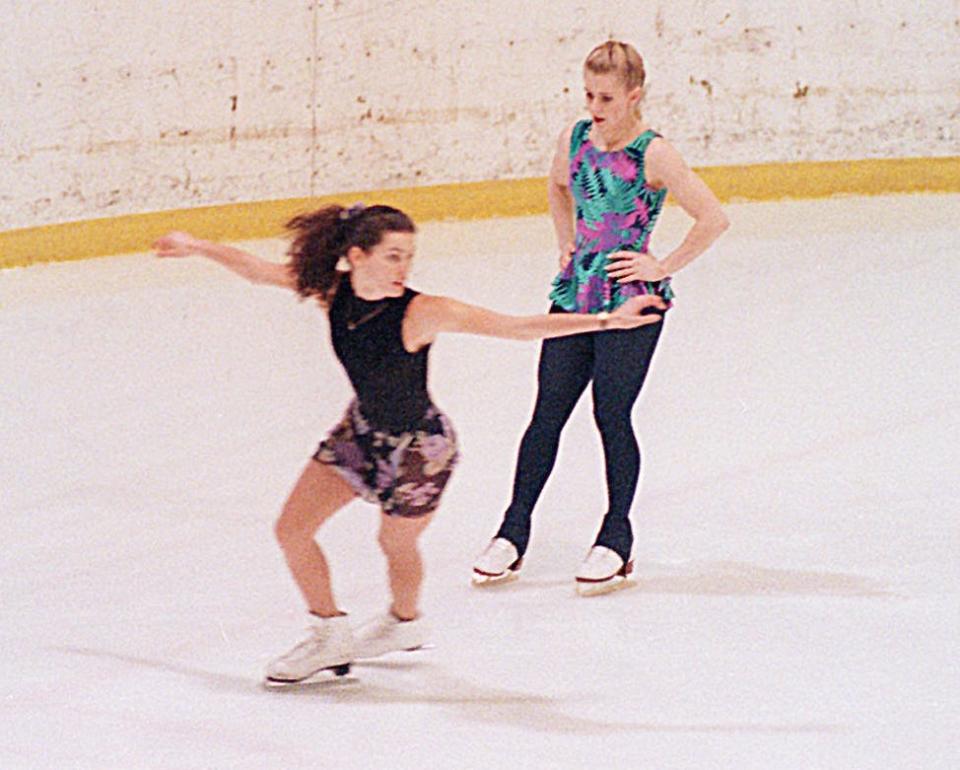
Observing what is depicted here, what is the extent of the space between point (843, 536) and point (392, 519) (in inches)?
44.5

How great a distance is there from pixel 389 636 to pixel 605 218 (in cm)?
86

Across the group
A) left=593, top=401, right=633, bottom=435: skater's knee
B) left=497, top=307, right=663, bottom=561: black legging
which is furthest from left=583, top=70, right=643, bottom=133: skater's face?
left=593, top=401, right=633, bottom=435: skater's knee

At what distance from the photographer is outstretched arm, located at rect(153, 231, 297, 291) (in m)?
2.21

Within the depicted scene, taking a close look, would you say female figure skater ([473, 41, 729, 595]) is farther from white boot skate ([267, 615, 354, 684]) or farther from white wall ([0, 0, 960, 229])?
white wall ([0, 0, 960, 229])

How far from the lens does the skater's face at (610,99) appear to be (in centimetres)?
259

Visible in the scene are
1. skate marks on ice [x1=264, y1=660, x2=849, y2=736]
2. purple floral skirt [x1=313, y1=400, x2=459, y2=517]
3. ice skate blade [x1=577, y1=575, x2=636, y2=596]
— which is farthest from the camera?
ice skate blade [x1=577, y1=575, x2=636, y2=596]

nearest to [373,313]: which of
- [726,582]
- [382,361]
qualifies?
[382,361]

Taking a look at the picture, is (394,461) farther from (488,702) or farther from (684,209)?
(684,209)

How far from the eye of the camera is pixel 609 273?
8.74 feet

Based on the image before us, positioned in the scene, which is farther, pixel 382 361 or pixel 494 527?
pixel 494 527

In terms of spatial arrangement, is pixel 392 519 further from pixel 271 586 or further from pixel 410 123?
pixel 410 123

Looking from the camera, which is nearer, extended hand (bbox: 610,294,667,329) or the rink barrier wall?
extended hand (bbox: 610,294,667,329)

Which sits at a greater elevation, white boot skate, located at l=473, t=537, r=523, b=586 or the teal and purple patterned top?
the teal and purple patterned top

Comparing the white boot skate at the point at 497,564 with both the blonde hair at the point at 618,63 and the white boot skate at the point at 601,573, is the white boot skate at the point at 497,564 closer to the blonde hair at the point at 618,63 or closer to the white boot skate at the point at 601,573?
the white boot skate at the point at 601,573
